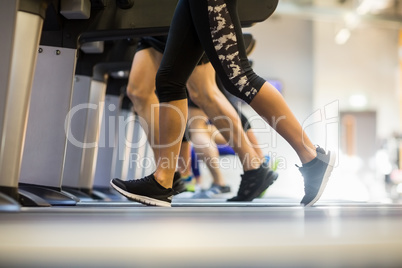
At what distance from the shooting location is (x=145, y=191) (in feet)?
4.79

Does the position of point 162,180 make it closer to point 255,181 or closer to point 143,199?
point 143,199

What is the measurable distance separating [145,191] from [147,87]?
751 mm

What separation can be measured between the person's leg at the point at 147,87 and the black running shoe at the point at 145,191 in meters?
0.57

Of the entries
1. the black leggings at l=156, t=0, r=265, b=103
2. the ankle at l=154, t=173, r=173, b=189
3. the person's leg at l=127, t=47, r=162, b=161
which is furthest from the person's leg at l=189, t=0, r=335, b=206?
the person's leg at l=127, t=47, r=162, b=161

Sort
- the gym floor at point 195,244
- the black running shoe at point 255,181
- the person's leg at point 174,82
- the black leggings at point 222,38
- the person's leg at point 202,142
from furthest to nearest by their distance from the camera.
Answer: the person's leg at point 202,142 → the black running shoe at point 255,181 → the person's leg at point 174,82 → the black leggings at point 222,38 → the gym floor at point 195,244

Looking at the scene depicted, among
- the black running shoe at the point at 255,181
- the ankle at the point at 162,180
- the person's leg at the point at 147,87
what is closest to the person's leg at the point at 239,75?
the ankle at the point at 162,180

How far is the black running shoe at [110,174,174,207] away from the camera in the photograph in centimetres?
143

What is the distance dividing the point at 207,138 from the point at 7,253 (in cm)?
257

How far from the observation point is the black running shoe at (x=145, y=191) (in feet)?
4.71

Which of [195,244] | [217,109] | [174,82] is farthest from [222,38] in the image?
[195,244]

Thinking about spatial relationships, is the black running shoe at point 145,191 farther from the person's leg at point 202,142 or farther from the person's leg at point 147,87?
the person's leg at point 202,142

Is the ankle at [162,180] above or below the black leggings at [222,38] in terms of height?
below

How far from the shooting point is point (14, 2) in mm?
1206

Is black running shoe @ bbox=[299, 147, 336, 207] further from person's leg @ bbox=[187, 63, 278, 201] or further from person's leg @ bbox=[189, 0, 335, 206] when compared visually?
person's leg @ bbox=[187, 63, 278, 201]
